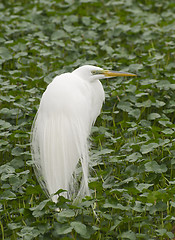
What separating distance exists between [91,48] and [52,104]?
2.33 m

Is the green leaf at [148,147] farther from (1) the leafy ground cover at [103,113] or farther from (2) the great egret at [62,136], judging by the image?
(2) the great egret at [62,136]

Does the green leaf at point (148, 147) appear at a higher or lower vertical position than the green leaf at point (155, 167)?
higher

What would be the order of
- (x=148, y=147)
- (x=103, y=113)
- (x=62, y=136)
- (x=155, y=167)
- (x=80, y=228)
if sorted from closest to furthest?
1. (x=80, y=228)
2. (x=62, y=136)
3. (x=155, y=167)
4. (x=148, y=147)
5. (x=103, y=113)

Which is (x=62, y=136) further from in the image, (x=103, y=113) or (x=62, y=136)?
(x=103, y=113)

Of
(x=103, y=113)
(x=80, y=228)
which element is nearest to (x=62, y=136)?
(x=80, y=228)

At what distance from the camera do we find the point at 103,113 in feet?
13.8

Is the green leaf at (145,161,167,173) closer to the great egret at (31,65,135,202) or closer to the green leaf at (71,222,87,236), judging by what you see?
the great egret at (31,65,135,202)

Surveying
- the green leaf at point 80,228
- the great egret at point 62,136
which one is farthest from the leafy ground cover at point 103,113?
the great egret at point 62,136

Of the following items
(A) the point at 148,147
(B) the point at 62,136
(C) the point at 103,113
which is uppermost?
(B) the point at 62,136

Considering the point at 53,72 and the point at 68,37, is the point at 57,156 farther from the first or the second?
the point at 68,37

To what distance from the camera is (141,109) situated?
429 cm

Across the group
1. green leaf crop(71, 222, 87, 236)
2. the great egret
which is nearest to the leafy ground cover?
green leaf crop(71, 222, 87, 236)

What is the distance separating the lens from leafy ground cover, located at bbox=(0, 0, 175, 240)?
2854 mm

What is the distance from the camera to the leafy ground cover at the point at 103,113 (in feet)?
9.36
